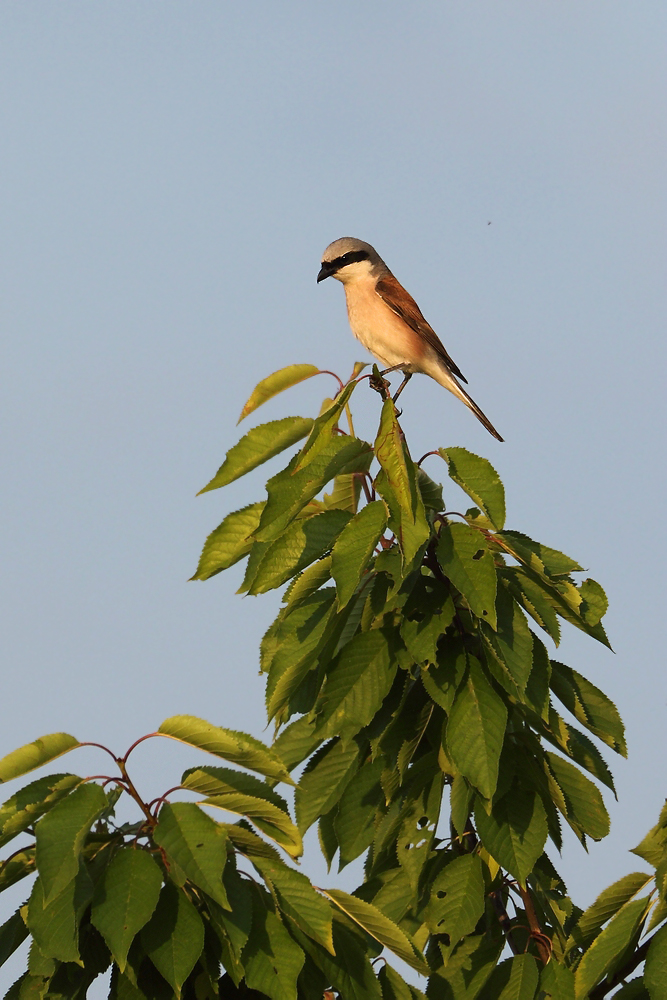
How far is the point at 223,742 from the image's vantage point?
12.3 feet

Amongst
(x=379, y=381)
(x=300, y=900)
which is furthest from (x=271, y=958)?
(x=379, y=381)

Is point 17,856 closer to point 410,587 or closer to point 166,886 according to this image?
point 166,886

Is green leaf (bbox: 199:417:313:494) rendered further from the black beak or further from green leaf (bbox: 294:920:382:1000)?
the black beak

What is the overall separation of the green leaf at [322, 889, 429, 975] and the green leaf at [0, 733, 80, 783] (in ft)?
3.55

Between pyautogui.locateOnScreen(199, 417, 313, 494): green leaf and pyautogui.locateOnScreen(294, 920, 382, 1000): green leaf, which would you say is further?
pyautogui.locateOnScreen(199, 417, 313, 494): green leaf

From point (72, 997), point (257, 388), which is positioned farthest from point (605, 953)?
point (257, 388)

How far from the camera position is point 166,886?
3732 millimetres

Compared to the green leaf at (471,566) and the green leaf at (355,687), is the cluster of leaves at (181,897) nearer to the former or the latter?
the green leaf at (355,687)

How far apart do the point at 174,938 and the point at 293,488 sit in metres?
1.66

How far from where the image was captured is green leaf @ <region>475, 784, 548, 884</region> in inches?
176

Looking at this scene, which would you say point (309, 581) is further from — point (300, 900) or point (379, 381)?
point (300, 900)

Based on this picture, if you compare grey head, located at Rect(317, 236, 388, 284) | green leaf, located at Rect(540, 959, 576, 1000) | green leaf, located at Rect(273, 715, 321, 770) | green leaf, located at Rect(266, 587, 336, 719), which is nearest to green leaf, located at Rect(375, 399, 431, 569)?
green leaf, located at Rect(266, 587, 336, 719)

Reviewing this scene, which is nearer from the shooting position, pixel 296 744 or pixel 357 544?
pixel 357 544

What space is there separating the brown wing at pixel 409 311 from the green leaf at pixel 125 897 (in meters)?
8.46
